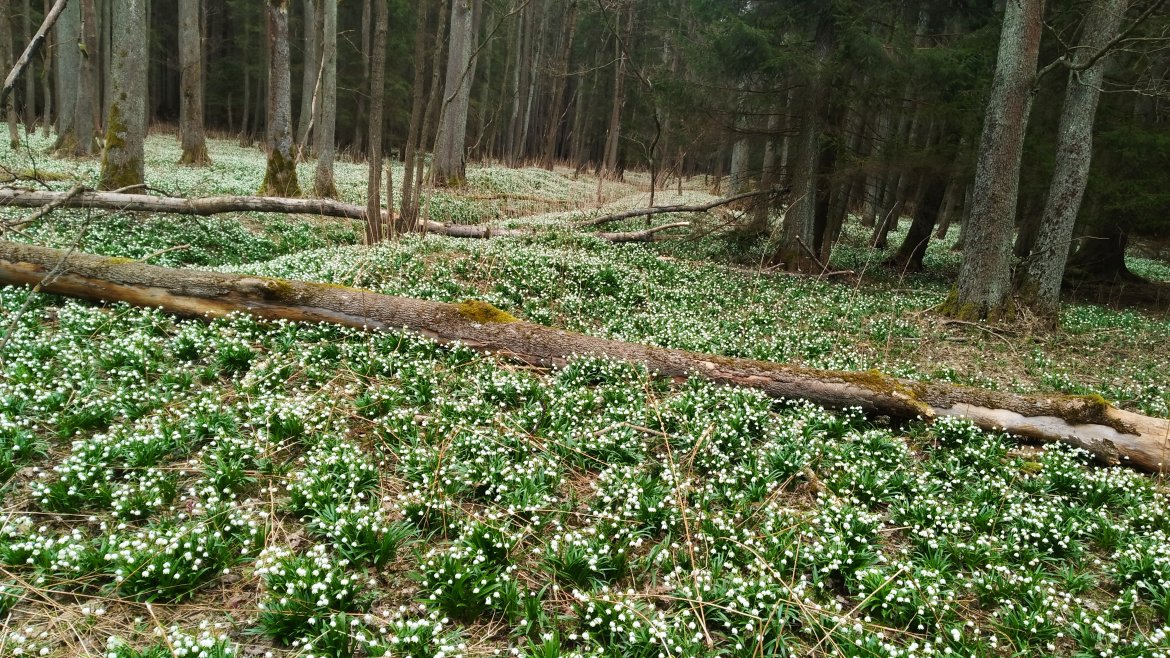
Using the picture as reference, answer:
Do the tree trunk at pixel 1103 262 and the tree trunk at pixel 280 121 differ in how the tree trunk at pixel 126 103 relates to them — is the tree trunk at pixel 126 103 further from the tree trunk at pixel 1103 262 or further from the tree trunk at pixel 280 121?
the tree trunk at pixel 1103 262

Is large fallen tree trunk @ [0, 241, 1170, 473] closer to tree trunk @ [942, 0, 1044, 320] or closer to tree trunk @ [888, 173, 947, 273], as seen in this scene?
tree trunk @ [942, 0, 1044, 320]

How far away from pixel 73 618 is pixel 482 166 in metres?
29.0

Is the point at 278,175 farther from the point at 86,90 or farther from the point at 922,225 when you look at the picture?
the point at 922,225

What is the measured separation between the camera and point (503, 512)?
14.3 ft

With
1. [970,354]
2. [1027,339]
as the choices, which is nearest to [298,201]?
[970,354]

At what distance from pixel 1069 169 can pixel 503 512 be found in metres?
12.2

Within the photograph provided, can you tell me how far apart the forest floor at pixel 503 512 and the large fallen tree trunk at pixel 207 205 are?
431 centimetres

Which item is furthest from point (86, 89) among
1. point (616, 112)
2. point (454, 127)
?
point (616, 112)

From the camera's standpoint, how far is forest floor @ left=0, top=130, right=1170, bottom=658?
3408 mm

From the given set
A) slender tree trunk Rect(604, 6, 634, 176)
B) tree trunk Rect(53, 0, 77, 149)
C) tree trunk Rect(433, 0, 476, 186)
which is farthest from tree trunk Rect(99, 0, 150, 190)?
slender tree trunk Rect(604, 6, 634, 176)

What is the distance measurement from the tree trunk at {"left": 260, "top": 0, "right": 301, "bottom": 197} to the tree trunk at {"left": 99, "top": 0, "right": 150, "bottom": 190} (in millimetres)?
3197

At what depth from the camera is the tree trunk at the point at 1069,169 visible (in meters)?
10.8

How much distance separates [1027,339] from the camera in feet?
33.8

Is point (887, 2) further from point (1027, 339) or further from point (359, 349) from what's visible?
point (359, 349)
